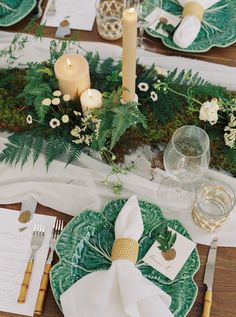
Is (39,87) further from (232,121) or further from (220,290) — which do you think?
(220,290)

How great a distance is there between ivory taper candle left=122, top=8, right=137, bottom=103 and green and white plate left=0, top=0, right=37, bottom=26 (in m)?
0.49

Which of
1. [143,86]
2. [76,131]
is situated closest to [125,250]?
[76,131]

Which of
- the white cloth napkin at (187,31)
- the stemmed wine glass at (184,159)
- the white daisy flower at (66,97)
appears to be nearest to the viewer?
the stemmed wine glass at (184,159)

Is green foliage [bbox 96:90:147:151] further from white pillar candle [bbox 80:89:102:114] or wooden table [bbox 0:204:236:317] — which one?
wooden table [bbox 0:204:236:317]

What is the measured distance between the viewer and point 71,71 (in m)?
1.00

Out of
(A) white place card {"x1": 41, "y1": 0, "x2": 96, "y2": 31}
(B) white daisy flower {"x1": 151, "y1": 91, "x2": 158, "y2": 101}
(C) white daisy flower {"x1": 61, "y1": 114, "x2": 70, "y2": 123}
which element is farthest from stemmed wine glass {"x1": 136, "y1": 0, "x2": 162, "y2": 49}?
(C) white daisy flower {"x1": 61, "y1": 114, "x2": 70, "y2": 123}

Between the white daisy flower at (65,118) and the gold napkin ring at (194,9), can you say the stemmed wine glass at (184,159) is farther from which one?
the gold napkin ring at (194,9)

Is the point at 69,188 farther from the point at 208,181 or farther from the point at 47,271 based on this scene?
the point at 208,181

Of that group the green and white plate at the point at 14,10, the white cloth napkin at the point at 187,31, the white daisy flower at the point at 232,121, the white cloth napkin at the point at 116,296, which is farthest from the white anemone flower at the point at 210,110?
the green and white plate at the point at 14,10

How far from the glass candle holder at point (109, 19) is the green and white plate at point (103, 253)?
0.53m

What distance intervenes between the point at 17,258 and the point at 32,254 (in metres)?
0.04

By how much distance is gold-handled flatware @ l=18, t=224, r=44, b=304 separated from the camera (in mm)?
885

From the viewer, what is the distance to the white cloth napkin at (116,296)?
2.64 feet

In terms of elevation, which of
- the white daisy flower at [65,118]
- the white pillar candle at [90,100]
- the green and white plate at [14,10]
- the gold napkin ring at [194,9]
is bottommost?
the white daisy flower at [65,118]
